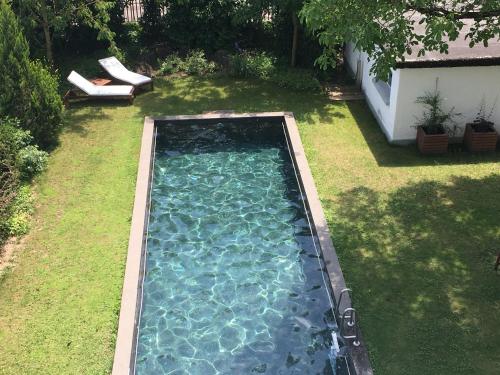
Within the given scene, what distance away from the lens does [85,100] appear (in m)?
19.9

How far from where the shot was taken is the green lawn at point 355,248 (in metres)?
9.80

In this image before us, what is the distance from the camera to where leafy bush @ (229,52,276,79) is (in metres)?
21.4

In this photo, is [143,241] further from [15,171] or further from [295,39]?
[295,39]

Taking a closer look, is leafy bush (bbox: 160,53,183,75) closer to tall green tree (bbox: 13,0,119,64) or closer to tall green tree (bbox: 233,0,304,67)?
tall green tree (bbox: 13,0,119,64)

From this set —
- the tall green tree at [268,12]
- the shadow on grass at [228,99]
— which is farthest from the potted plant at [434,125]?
the tall green tree at [268,12]

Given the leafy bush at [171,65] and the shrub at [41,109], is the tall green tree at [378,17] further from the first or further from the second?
the leafy bush at [171,65]

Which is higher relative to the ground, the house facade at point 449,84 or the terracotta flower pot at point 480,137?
the house facade at point 449,84

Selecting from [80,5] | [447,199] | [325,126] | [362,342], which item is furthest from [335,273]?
[80,5]

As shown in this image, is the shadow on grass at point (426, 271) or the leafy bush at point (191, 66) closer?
the shadow on grass at point (426, 271)

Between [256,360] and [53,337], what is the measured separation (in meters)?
3.74

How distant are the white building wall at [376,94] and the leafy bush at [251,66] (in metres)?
3.06

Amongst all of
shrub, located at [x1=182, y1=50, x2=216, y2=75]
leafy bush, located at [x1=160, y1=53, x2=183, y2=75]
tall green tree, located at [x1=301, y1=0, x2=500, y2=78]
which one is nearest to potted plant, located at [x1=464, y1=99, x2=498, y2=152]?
tall green tree, located at [x1=301, y1=0, x2=500, y2=78]

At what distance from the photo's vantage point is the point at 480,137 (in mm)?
15719

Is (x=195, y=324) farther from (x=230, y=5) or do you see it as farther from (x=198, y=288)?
(x=230, y=5)
